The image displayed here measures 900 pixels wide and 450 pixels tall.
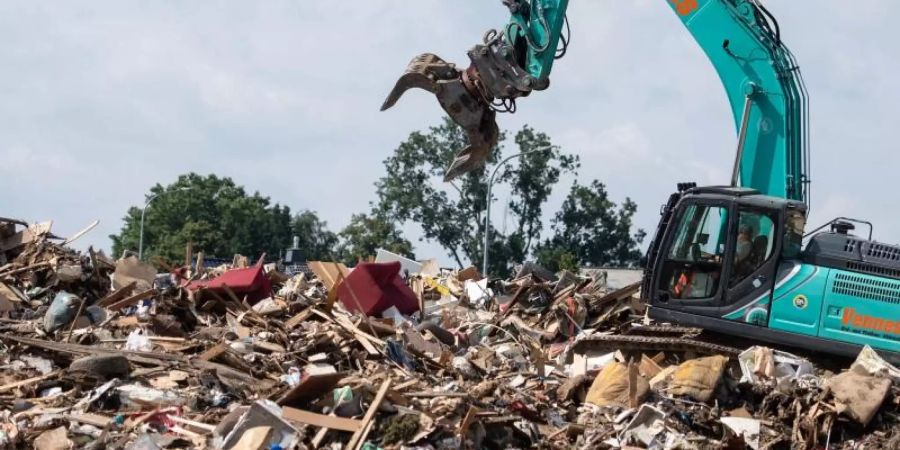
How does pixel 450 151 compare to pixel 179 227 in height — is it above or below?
above

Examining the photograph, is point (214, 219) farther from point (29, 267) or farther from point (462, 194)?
point (29, 267)

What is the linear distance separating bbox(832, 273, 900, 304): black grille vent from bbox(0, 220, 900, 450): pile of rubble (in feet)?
2.23

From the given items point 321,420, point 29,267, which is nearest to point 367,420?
point 321,420

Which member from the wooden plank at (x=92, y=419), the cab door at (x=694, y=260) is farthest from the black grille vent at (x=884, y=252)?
the wooden plank at (x=92, y=419)

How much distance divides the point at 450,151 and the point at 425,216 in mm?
3278

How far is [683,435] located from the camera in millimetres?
9367

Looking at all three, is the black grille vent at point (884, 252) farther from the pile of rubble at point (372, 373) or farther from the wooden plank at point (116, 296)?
the wooden plank at point (116, 296)

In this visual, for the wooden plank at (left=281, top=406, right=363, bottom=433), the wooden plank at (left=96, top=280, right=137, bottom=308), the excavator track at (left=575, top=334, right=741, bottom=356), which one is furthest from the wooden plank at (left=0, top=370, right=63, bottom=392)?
the excavator track at (left=575, top=334, right=741, bottom=356)

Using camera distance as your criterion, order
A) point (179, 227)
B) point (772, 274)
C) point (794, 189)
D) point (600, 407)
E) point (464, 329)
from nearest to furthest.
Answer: point (600, 407) → point (772, 274) → point (794, 189) → point (464, 329) → point (179, 227)

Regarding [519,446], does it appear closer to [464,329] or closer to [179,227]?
[464,329]

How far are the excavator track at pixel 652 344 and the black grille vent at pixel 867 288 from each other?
1096 mm

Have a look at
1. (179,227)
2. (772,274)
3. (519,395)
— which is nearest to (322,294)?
(519,395)

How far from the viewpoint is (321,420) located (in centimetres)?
830

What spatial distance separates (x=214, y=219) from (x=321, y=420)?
60.9m
